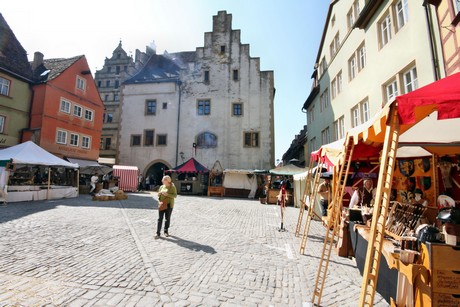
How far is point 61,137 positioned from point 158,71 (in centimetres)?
1452

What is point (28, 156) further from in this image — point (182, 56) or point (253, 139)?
point (182, 56)

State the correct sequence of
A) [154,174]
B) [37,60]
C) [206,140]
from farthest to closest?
[154,174]
[206,140]
[37,60]

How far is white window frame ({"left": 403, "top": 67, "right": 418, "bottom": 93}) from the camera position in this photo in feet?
28.5

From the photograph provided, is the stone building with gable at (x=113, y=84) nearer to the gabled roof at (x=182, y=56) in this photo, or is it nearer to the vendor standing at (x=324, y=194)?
the gabled roof at (x=182, y=56)

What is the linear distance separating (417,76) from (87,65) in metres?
28.5

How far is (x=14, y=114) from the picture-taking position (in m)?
19.7

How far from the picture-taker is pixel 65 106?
22562mm

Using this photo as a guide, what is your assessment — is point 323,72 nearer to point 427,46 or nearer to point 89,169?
point 427,46

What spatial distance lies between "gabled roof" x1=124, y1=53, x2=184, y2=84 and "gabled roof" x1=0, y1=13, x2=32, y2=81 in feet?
31.6

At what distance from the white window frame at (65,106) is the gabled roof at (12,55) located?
118 inches

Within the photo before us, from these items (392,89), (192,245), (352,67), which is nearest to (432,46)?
(392,89)

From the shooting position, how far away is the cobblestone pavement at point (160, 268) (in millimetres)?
3613

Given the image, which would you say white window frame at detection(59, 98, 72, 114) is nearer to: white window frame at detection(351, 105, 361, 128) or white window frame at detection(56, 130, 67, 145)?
white window frame at detection(56, 130, 67, 145)

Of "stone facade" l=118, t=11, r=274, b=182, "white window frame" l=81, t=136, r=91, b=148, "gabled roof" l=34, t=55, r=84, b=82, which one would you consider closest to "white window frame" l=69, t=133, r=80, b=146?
"white window frame" l=81, t=136, r=91, b=148
